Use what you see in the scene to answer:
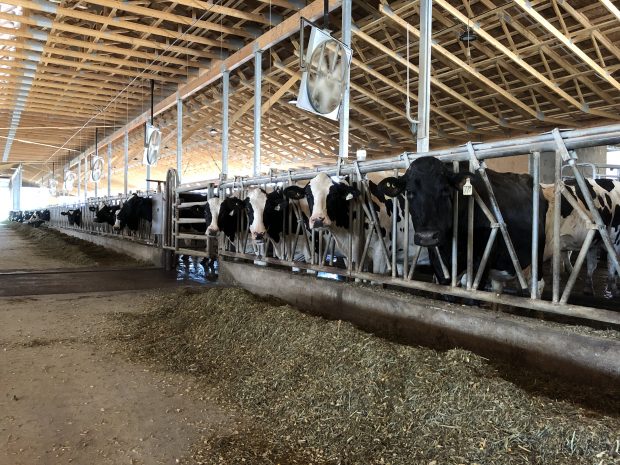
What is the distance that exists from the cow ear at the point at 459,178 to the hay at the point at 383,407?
65.4 inches

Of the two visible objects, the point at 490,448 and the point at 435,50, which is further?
the point at 435,50

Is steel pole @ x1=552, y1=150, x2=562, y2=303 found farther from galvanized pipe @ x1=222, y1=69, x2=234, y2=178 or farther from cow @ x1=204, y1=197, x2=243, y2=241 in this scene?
galvanized pipe @ x1=222, y1=69, x2=234, y2=178

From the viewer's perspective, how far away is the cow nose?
4.15 metres

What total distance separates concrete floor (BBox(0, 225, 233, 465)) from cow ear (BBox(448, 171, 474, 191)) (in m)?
2.82

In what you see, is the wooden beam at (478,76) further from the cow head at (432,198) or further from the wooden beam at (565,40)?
the cow head at (432,198)

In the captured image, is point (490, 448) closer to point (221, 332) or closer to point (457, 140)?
point (221, 332)

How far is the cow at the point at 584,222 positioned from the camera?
5.40 metres

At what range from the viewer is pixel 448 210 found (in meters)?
4.32

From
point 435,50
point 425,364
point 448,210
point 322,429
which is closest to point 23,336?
point 322,429

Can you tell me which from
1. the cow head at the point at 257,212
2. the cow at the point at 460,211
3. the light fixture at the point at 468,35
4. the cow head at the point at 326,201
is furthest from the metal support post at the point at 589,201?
the light fixture at the point at 468,35

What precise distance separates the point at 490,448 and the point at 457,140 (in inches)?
760

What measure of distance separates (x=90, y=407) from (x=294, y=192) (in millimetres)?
4029

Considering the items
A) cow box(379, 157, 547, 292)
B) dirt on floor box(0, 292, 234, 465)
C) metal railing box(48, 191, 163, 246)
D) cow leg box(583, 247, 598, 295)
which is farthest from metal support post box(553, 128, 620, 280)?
metal railing box(48, 191, 163, 246)

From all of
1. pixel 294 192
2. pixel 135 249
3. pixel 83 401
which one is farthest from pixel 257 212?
pixel 135 249
